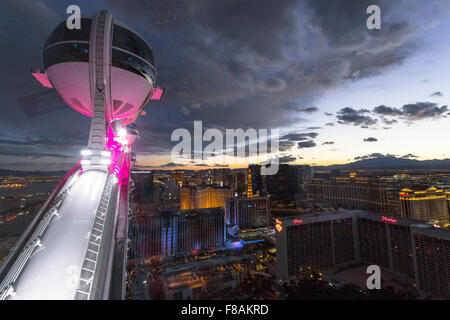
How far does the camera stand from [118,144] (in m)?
3.67

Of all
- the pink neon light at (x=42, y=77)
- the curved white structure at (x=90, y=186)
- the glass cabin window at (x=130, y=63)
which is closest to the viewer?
the curved white structure at (x=90, y=186)

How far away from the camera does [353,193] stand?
30.4 metres

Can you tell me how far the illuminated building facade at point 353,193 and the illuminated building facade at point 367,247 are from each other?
1262 cm

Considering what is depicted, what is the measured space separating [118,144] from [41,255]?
7.90 feet

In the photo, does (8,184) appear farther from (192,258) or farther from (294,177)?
(294,177)

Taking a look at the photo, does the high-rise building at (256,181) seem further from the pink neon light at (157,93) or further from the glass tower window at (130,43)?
the glass tower window at (130,43)

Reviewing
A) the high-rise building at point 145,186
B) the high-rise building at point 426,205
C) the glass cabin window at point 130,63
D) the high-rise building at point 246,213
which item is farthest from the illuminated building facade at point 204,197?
the glass cabin window at point 130,63

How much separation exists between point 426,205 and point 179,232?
93.9 ft

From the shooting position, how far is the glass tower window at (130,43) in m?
3.11

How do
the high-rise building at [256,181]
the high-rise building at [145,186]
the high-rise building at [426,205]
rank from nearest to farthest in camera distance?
the high-rise building at [426,205] → the high-rise building at [145,186] → the high-rise building at [256,181]

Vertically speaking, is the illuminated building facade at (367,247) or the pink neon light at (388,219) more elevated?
the pink neon light at (388,219)

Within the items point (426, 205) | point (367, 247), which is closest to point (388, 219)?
point (367, 247)

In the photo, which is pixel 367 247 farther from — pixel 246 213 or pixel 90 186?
pixel 90 186

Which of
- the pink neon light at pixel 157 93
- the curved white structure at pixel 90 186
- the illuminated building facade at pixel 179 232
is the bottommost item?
the illuminated building facade at pixel 179 232
